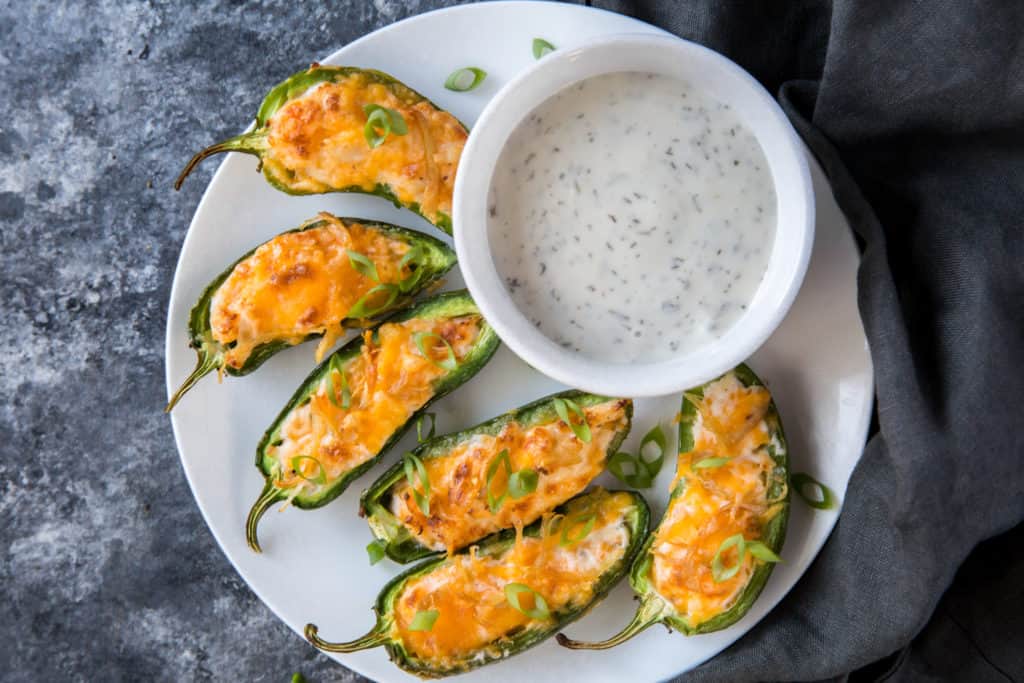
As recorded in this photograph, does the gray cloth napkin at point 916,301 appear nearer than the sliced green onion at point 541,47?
Yes

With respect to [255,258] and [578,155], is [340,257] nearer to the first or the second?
[255,258]

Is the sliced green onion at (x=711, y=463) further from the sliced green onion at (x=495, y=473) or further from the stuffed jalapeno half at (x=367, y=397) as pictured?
the stuffed jalapeno half at (x=367, y=397)

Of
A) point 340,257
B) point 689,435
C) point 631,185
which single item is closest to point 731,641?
point 689,435

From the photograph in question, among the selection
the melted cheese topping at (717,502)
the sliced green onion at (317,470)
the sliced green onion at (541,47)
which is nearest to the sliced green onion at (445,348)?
the sliced green onion at (317,470)

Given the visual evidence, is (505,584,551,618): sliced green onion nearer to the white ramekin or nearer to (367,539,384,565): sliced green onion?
(367,539,384,565): sliced green onion

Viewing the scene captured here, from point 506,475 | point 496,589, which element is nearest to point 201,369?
Answer: point 506,475

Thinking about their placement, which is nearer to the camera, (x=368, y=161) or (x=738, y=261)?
(x=738, y=261)

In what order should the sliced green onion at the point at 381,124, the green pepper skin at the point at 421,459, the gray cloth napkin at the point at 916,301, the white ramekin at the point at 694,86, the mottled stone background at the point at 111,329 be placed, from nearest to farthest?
1. the white ramekin at the point at 694,86
2. the gray cloth napkin at the point at 916,301
3. the sliced green onion at the point at 381,124
4. the green pepper skin at the point at 421,459
5. the mottled stone background at the point at 111,329
